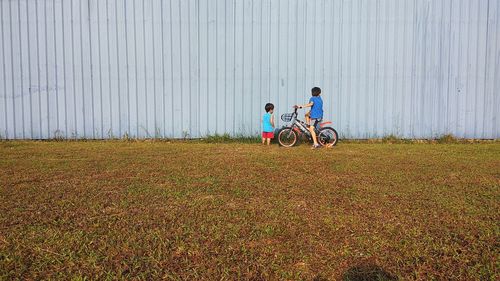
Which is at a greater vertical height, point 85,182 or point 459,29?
point 459,29

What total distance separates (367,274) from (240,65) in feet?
23.7

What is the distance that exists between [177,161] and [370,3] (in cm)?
545

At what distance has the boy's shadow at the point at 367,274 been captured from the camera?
2.27m

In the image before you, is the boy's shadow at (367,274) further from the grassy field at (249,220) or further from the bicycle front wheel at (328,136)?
the bicycle front wheel at (328,136)

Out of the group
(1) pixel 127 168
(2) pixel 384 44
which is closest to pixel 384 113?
(2) pixel 384 44

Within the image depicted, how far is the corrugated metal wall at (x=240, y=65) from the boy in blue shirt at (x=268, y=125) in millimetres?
444

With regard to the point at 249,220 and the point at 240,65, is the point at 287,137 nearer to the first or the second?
the point at 240,65

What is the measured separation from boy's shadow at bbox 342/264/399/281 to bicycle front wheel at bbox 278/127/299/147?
594 centimetres

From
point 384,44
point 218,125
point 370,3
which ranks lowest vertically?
point 218,125

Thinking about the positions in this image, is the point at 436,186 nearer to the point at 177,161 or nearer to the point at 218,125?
the point at 177,161

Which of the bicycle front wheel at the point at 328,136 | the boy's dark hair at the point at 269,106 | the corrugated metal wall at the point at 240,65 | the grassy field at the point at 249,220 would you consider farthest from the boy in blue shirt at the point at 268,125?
the grassy field at the point at 249,220

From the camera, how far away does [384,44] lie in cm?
913

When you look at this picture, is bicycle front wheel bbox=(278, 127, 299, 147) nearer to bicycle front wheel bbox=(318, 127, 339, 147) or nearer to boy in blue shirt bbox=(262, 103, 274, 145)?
boy in blue shirt bbox=(262, 103, 274, 145)

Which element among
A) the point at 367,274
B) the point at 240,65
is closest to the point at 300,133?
the point at 240,65
